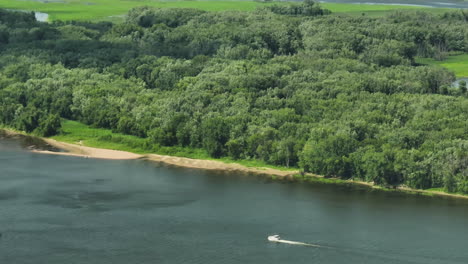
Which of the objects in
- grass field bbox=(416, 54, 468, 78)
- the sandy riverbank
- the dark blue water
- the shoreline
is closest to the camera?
the shoreline

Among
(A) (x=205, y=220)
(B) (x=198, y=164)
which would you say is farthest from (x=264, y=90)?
(A) (x=205, y=220)

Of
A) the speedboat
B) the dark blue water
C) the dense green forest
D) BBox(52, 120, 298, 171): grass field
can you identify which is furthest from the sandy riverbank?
the dark blue water

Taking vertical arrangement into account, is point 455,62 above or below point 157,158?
above

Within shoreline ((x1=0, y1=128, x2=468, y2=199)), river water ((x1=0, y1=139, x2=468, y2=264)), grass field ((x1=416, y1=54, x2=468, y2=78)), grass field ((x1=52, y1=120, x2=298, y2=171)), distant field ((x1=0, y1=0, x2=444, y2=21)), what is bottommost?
river water ((x1=0, y1=139, x2=468, y2=264))

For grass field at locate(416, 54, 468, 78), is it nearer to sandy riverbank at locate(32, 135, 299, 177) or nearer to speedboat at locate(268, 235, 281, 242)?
sandy riverbank at locate(32, 135, 299, 177)

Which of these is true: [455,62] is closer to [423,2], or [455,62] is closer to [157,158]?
[157,158]

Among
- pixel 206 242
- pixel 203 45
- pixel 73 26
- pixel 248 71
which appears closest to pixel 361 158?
pixel 206 242
